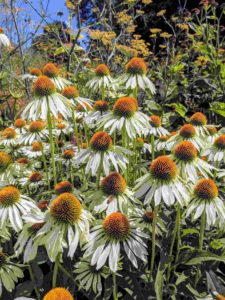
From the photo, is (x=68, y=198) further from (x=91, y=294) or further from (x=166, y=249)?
(x=166, y=249)

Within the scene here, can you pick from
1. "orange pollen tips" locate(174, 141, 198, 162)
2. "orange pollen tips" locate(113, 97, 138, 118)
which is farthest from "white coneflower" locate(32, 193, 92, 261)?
"orange pollen tips" locate(113, 97, 138, 118)

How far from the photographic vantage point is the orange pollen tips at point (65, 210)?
1296mm

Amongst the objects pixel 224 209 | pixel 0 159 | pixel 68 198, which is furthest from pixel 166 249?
pixel 0 159

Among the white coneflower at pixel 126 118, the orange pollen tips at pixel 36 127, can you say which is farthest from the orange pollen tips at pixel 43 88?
the orange pollen tips at pixel 36 127

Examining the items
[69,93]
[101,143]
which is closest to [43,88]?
[101,143]

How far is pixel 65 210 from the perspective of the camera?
1.30 m

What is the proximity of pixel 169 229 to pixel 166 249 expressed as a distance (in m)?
0.14

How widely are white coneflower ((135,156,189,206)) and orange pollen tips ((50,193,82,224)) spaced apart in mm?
253

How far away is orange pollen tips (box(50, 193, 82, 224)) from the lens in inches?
51.0

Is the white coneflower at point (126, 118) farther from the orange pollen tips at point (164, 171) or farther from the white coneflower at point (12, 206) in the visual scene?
the white coneflower at point (12, 206)

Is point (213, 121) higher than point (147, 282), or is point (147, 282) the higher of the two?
point (213, 121)

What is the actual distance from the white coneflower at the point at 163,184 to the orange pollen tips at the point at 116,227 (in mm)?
132

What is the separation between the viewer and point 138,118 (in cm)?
185

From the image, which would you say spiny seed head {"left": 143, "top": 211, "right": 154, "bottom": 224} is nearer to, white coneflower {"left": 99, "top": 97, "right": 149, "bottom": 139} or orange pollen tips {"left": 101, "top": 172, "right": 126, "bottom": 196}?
orange pollen tips {"left": 101, "top": 172, "right": 126, "bottom": 196}
